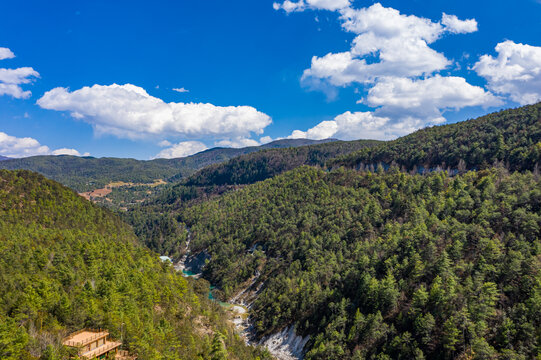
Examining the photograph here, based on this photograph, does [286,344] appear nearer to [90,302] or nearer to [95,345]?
[90,302]

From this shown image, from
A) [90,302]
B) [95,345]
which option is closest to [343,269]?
[90,302]

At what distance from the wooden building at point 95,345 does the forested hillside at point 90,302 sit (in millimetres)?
1094

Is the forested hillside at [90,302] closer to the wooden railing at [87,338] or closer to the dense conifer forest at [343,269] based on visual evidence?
the dense conifer forest at [343,269]

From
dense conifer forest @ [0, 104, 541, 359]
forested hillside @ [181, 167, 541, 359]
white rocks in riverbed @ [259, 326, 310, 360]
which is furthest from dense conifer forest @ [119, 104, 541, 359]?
white rocks in riverbed @ [259, 326, 310, 360]

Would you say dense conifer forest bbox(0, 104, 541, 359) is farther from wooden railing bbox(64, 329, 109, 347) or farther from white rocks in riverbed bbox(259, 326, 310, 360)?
white rocks in riverbed bbox(259, 326, 310, 360)

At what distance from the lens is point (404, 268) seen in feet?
265

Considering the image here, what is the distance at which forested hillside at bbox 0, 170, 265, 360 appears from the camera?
41.2m

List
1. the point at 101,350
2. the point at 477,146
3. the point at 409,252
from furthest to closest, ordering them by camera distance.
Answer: the point at 477,146 < the point at 409,252 < the point at 101,350

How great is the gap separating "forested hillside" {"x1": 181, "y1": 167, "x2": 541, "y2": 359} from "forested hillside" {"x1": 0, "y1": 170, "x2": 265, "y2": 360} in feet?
85.2

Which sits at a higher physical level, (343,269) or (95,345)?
(95,345)

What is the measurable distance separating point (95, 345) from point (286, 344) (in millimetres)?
61930

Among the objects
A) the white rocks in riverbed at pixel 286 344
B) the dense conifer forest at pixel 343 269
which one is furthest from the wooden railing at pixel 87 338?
the white rocks in riverbed at pixel 286 344

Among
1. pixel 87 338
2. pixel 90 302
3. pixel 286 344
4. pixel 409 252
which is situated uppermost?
pixel 90 302

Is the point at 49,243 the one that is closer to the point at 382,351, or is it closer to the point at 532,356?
the point at 382,351
